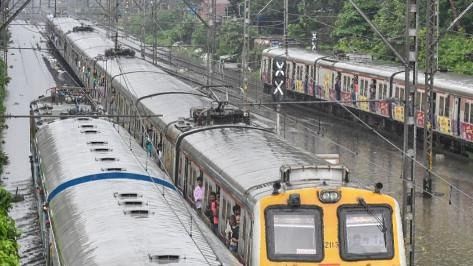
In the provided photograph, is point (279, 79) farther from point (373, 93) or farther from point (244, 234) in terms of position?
point (244, 234)

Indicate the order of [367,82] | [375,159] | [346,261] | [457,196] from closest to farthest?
[346,261], [457,196], [375,159], [367,82]

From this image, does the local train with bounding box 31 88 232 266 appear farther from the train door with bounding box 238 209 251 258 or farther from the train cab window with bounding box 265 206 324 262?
the train cab window with bounding box 265 206 324 262

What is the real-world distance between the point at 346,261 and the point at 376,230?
60cm

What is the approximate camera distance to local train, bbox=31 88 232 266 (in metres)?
10.1

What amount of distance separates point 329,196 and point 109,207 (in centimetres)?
278

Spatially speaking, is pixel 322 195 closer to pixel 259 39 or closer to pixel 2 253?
pixel 2 253

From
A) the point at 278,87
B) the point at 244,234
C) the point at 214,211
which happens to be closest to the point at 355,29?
the point at 278,87

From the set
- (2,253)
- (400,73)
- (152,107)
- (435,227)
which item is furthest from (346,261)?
(400,73)

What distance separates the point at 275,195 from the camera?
12000 millimetres

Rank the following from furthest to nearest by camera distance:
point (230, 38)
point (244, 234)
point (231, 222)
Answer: point (230, 38), point (231, 222), point (244, 234)

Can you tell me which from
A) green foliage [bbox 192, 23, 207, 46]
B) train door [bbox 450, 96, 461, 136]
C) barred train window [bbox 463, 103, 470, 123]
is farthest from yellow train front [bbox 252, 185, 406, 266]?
green foliage [bbox 192, 23, 207, 46]

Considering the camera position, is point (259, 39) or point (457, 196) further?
point (259, 39)

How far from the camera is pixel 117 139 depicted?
58.1ft

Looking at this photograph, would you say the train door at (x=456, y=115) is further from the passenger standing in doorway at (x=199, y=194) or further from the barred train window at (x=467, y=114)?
the passenger standing in doorway at (x=199, y=194)
